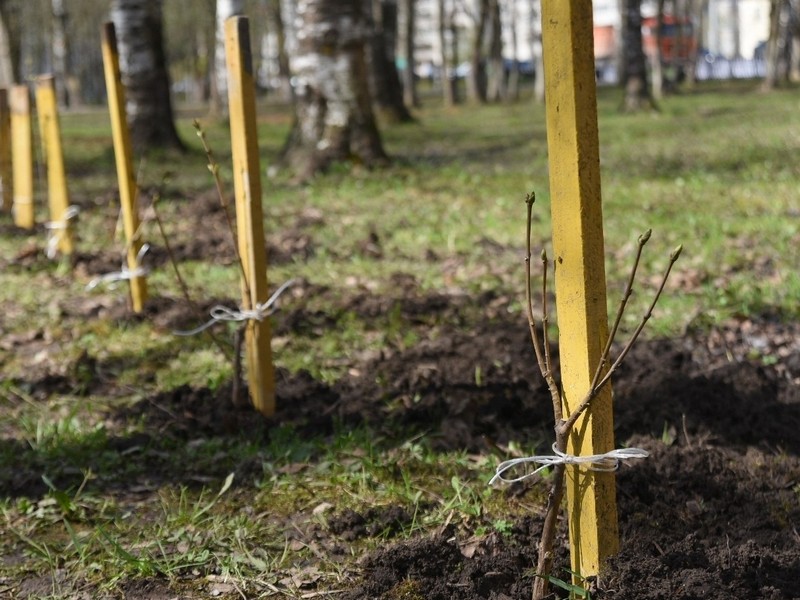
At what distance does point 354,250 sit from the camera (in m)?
7.96

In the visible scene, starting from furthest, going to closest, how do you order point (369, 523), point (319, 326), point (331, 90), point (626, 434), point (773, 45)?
1. point (773, 45)
2. point (331, 90)
3. point (319, 326)
4. point (626, 434)
5. point (369, 523)

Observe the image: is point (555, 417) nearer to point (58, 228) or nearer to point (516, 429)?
point (516, 429)

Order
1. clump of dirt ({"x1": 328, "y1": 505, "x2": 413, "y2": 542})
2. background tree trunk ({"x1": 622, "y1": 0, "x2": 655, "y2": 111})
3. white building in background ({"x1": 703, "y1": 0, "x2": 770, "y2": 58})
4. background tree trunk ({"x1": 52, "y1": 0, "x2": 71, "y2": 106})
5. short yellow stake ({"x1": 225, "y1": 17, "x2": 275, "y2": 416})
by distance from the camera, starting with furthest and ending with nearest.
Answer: white building in background ({"x1": 703, "y1": 0, "x2": 770, "y2": 58})
background tree trunk ({"x1": 52, "y1": 0, "x2": 71, "y2": 106})
background tree trunk ({"x1": 622, "y1": 0, "x2": 655, "y2": 111})
short yellow stake ({"x1": 225, "y1": 17, "x2": 275, "y2": 416})
clump of dirt ({"x1": 328, "y1": 505, "x2": 413, "y2": 542})

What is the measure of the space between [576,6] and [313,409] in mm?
2502

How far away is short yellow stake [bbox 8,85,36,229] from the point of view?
9594 millimetres

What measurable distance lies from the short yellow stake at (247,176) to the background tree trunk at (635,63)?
19421 mm

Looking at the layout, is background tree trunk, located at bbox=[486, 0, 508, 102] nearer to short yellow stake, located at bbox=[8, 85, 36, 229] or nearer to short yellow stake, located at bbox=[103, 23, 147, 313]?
short yellow stake, located at bbox=[8, 85, 36, 229]

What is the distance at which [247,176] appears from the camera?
4.08 metres

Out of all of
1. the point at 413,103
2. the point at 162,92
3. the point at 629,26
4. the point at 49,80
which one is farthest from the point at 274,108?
the point at 49,80

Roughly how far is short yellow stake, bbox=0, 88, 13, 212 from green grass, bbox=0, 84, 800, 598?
863 mm

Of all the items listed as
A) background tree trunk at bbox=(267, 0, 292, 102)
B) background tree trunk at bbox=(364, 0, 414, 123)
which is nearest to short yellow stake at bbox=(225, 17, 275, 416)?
background tree trunk at bbox=(364, 0, 414, 123)

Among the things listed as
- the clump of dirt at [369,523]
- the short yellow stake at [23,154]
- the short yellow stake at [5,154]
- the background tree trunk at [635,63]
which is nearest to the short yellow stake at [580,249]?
the clump of dirt at [369,523]

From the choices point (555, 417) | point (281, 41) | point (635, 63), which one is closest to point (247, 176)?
point (555, 417)

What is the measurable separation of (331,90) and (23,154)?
3.84 meters
